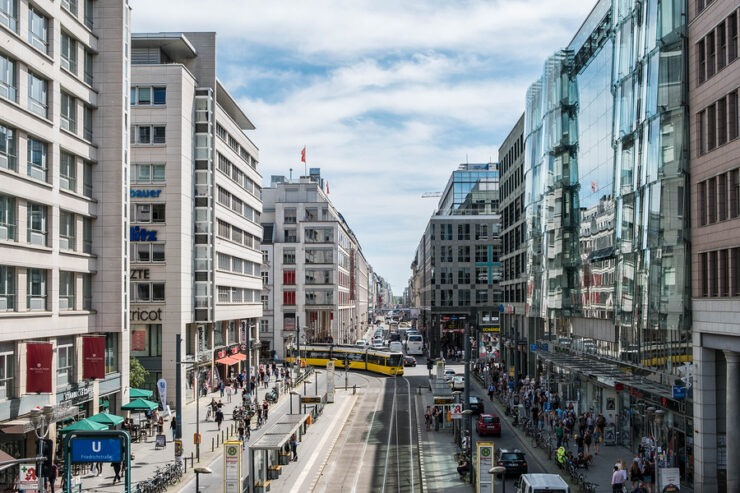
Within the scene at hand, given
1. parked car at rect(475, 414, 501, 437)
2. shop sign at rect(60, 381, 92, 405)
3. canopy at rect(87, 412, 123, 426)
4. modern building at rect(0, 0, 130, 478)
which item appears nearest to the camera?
modern building at rect(0, 0, 130, 478)

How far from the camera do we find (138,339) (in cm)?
5581

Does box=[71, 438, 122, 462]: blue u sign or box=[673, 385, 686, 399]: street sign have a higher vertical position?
box=[673, 385, 686, 399]: street sign

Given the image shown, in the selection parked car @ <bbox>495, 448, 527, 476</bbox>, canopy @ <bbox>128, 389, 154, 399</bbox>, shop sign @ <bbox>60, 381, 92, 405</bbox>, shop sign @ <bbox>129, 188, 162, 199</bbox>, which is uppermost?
shop sign @ <bbox>129, 188, 162, 199</bbox>

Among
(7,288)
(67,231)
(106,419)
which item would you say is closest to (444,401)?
(106,419)

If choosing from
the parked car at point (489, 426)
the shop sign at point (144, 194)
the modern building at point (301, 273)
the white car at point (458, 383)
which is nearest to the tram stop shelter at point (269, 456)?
the parked car at point (489, 426)

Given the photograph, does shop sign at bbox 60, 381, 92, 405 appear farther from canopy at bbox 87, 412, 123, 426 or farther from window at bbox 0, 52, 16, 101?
window at bbox 0, 52, 16, 101

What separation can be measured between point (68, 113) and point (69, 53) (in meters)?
3.27

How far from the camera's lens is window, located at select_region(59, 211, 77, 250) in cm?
3828

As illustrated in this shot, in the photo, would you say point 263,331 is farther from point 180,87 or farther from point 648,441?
point 648,441

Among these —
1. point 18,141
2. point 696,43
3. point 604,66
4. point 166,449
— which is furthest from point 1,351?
point 604,66

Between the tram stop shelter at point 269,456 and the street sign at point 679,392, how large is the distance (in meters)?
17.0

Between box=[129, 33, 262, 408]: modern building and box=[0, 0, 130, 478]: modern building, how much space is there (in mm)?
13535

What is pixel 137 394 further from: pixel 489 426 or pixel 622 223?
pixel 622 223

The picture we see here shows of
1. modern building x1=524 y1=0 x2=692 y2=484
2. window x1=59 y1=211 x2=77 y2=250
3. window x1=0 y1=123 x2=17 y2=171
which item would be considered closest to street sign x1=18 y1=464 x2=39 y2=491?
window x1=0 y1=123 x2=17 y2=171
